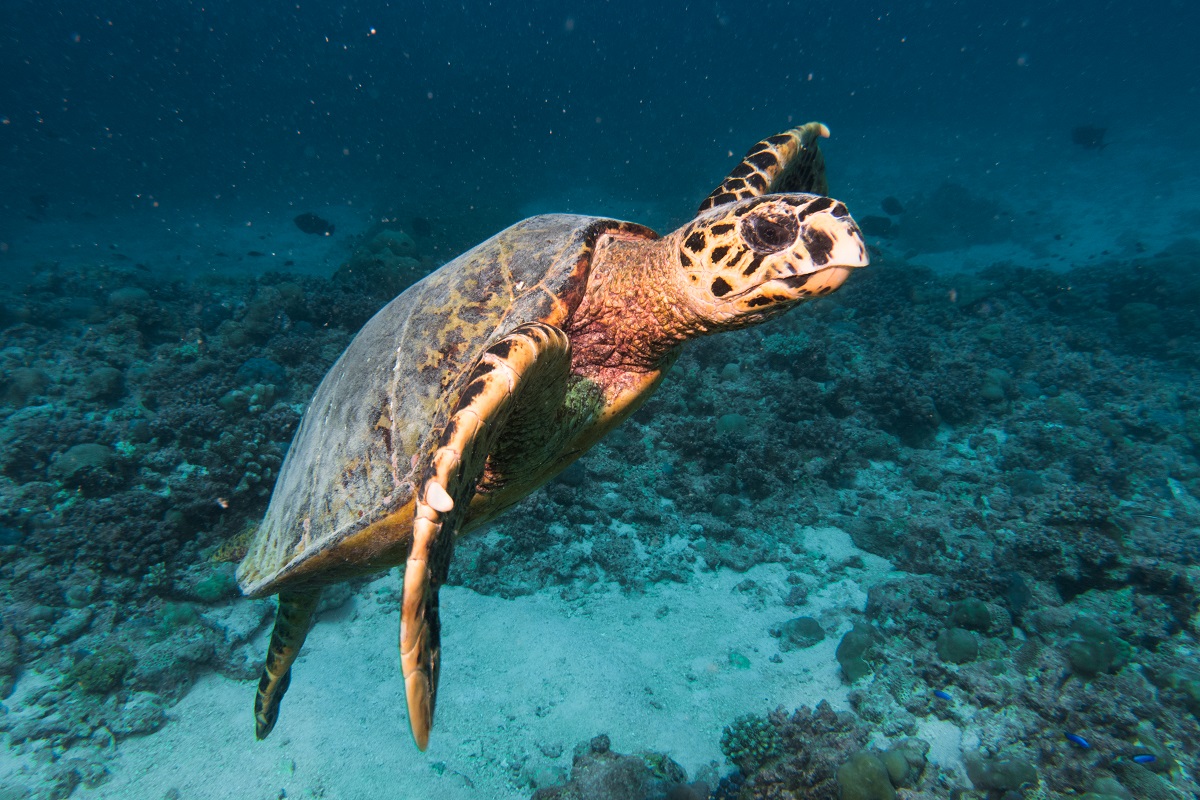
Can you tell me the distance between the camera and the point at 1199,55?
159ft

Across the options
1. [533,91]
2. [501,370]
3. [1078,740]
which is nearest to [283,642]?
[501,370]

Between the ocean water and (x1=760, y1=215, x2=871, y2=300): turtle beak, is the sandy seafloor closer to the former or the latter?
the ocean water

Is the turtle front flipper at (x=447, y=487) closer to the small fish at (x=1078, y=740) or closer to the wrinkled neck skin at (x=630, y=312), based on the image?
the wrinkled neck skin at (x=630, y=312)

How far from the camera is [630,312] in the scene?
7.54 feet

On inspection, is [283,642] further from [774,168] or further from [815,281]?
[774,168]

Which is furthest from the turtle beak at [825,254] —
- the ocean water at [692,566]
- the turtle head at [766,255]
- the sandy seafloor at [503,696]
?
the sandy seafloor at [503,696]

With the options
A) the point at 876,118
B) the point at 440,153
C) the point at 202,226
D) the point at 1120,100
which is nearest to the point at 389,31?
the point at 440,153

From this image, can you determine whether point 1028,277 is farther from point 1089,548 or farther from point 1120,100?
point 1120,100

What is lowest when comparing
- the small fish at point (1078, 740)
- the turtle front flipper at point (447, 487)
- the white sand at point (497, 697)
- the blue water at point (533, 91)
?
the white sand at point (497, 697)

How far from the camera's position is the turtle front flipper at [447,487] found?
1190mm

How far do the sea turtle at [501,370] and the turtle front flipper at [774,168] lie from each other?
11 centimetres

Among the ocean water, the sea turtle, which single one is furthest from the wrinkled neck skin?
the ocean water

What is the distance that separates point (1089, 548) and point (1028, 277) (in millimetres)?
12275

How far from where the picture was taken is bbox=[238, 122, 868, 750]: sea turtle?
142 centimetres
